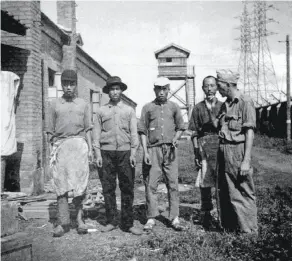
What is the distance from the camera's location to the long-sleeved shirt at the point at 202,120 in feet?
15.9

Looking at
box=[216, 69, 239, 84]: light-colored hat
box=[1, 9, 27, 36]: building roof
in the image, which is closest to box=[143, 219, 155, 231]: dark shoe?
box=[216, 69, 239, 84]: light-colored hat

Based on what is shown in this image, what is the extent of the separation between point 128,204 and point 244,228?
158cm

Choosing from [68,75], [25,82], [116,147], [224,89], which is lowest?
[116,147]

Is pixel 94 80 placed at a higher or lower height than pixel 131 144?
higher

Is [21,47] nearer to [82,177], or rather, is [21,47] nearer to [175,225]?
[82,177]

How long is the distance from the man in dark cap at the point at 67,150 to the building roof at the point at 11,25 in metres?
2.37

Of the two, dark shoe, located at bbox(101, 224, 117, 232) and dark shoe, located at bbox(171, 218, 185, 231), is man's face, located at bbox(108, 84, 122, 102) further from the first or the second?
dark shoe, located at bbox(171, 218, 185, 231)

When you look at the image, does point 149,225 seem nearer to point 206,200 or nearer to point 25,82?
point 206,200

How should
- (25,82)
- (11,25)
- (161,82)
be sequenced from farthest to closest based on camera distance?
(25,82)
(11,25)
(161,82)

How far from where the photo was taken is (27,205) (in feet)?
19.3

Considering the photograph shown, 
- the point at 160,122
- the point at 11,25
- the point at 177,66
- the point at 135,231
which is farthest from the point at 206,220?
the point at 177,66

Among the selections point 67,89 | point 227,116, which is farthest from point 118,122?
point 227,116

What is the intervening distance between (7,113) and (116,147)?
8.47 ft

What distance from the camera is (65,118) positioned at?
15.3ft
